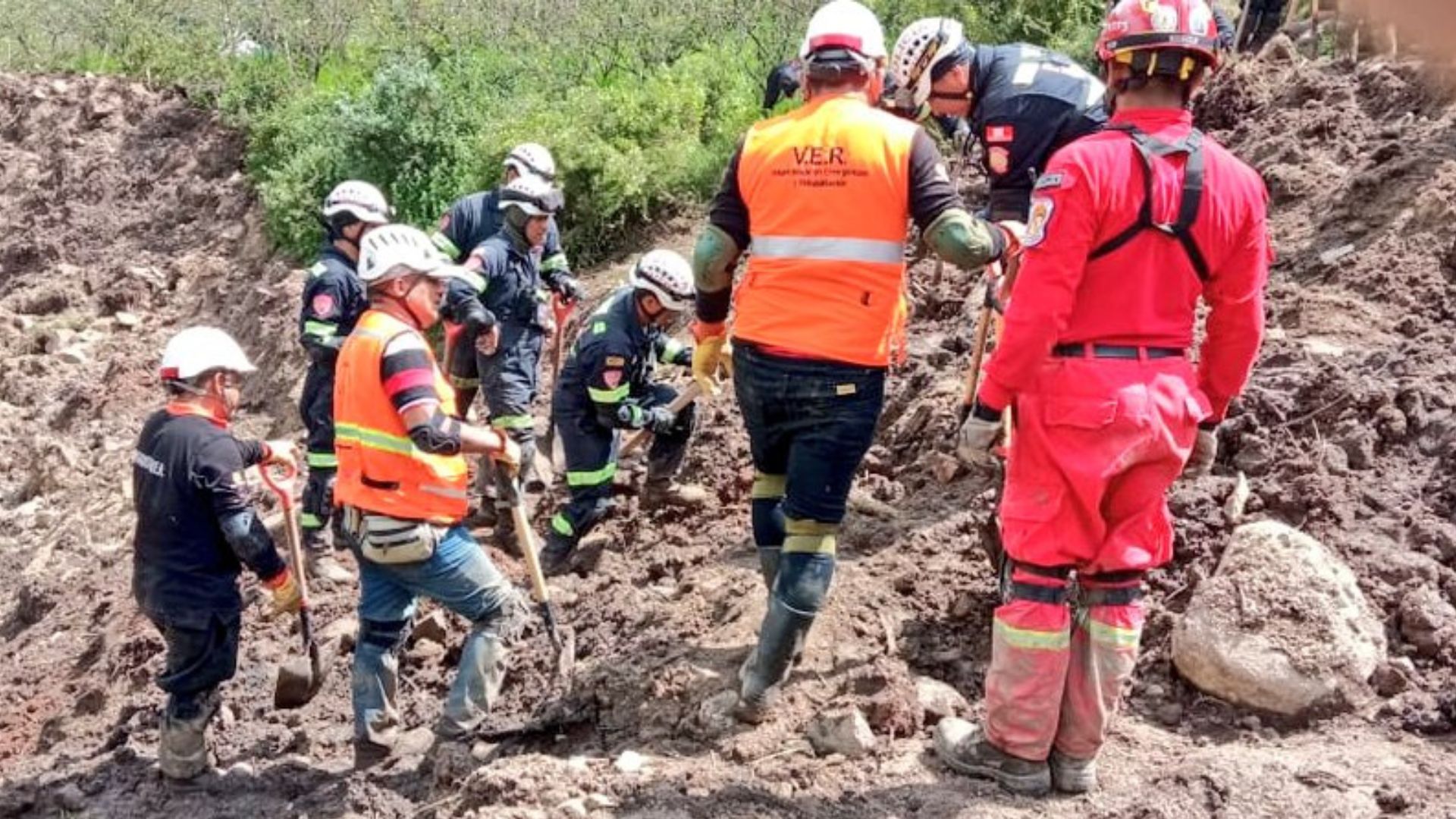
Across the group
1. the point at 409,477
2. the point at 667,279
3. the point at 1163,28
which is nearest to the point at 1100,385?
the point at 1163,28

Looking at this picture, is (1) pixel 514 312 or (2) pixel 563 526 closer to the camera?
(2) pixel 563 526

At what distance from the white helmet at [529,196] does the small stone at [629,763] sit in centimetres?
366

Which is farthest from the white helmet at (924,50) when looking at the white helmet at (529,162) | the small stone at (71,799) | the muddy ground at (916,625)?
the small stone at (71,799)

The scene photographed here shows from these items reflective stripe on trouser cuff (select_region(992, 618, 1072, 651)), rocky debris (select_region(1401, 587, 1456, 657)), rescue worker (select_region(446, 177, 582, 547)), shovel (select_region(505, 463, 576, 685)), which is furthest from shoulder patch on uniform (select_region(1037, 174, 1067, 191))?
rescue worker (select_region(446, 177, 582, 547))

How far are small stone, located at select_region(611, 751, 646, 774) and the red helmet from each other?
2725 mm

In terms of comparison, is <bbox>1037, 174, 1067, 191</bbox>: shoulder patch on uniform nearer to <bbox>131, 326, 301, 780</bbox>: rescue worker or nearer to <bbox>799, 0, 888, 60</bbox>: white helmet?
<bbox>799, 0, 888, 60</bbox>: white helmet

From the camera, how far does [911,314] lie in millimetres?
8469

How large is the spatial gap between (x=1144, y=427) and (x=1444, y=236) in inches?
148

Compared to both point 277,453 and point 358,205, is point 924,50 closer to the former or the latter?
point 358,205

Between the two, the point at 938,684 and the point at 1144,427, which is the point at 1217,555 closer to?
the point at 938,684

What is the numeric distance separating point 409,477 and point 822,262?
1.74 m

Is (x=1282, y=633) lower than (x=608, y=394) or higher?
lower

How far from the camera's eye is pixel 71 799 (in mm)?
5770

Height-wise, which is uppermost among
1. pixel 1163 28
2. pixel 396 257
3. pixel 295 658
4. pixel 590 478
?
pixel 1163 28
